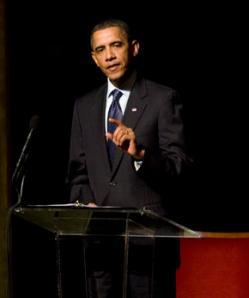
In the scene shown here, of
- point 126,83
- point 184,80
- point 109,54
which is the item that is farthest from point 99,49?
point 184,80

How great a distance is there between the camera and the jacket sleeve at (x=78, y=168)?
2580mm

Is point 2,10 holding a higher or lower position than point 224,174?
higher

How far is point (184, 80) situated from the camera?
285 centimetres

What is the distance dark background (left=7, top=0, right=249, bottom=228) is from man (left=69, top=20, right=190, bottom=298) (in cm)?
18

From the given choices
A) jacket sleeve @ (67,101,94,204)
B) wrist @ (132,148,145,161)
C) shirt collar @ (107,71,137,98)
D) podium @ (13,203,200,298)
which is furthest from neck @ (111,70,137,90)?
podium @ (13,203,200,298)

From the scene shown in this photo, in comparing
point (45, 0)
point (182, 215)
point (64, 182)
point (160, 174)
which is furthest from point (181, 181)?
point (45, 0)

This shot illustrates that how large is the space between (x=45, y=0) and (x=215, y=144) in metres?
1.06

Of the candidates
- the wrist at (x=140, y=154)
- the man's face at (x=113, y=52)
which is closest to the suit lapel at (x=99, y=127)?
the man's face at (x=113, y=52)

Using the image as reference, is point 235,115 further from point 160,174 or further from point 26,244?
point 26,244

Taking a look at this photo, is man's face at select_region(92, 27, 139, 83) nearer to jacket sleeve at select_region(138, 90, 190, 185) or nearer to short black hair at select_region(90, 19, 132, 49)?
short black hair at select_region(90, 19, 132, 49)

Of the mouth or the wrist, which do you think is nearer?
the wrist

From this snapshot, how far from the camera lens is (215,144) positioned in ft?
9.32

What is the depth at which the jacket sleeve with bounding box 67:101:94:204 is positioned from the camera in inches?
102

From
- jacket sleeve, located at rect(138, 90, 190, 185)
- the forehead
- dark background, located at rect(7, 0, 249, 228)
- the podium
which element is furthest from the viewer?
dark background, located at rect(7, 0, 249, 228)
